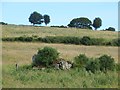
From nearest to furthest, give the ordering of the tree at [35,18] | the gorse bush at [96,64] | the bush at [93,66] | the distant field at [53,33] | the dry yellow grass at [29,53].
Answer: the bush at [93,66], the gorse bush at [96,64], the dry yellow grass at [29,53], the distant field at [53,33], the tree at [35,18]

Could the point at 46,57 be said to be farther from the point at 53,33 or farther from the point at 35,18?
the point at 35,18

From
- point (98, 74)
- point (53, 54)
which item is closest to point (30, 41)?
point (53, 54)

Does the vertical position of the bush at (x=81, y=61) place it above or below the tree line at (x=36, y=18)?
below

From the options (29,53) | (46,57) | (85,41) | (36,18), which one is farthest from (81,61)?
(36,18)

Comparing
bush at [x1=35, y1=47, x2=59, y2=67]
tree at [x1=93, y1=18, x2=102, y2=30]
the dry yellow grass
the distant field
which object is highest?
Answer: tree at [x1=93, y1=18, x2=102, y2=30]

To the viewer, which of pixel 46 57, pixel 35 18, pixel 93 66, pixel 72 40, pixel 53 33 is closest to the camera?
pixel 93 66

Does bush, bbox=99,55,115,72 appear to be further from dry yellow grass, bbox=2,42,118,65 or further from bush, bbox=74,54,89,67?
dry yellow grass, bbox=2,42,118,65

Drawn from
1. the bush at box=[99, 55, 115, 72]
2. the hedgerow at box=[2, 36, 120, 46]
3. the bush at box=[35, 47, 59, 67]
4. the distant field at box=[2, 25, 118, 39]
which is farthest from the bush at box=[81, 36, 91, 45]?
the bush at box=[99, 55, 115, 72]

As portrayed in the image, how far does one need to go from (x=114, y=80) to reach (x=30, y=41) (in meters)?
41.8

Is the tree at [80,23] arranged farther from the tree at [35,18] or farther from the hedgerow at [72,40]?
the hedgerow at [72,40]

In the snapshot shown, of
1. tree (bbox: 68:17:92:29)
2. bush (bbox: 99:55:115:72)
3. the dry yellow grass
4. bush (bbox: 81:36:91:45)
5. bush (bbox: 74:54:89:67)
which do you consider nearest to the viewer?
bush (bbox: 99:55:115:72)

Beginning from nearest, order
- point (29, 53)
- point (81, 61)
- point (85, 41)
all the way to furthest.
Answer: point (81, 61)
point (29, 53)
point (85, 41)

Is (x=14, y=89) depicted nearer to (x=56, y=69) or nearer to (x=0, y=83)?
(x=0, y=83)

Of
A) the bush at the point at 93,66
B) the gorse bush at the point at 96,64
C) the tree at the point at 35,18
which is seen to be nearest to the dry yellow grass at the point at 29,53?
the gorse bush at the point at 96,64
